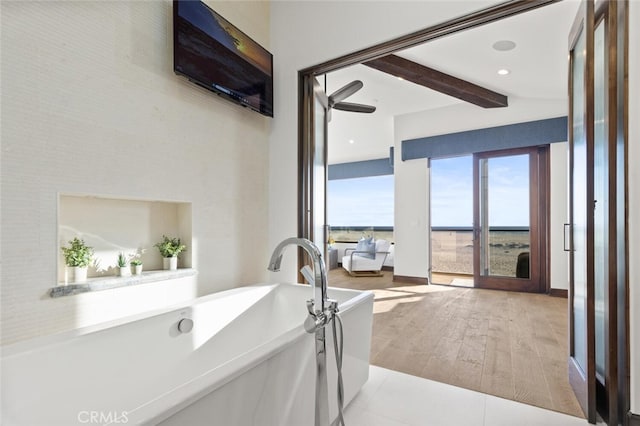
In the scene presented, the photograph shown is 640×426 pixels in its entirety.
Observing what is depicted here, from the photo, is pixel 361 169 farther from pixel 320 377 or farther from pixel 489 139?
pixel 320 377

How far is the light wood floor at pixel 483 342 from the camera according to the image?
2.12 meters

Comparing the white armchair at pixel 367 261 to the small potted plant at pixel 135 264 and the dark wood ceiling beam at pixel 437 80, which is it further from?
the small potted plant at pixel 135 264

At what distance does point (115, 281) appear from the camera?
176 cm

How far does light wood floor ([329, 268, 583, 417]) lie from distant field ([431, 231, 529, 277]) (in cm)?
55

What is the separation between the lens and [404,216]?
571cm

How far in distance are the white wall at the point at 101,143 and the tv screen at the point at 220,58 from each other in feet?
0.50

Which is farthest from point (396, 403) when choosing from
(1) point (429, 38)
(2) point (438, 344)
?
(1) point (429, 38)

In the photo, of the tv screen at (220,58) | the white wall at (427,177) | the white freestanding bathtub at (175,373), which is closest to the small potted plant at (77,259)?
the white freestanding bathtub at (175,373)

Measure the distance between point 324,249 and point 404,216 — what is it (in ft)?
9.89

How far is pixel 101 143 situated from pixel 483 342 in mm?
3251

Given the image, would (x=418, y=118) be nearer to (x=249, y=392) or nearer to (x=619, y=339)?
(x=619, y=339)

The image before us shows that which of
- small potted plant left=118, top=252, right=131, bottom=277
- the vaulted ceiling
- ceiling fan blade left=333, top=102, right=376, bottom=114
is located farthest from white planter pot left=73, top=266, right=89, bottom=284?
the vaulted ceiling

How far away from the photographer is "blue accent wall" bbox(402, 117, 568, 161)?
179 inches

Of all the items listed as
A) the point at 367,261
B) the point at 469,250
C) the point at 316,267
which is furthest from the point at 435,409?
the point at 469,250
